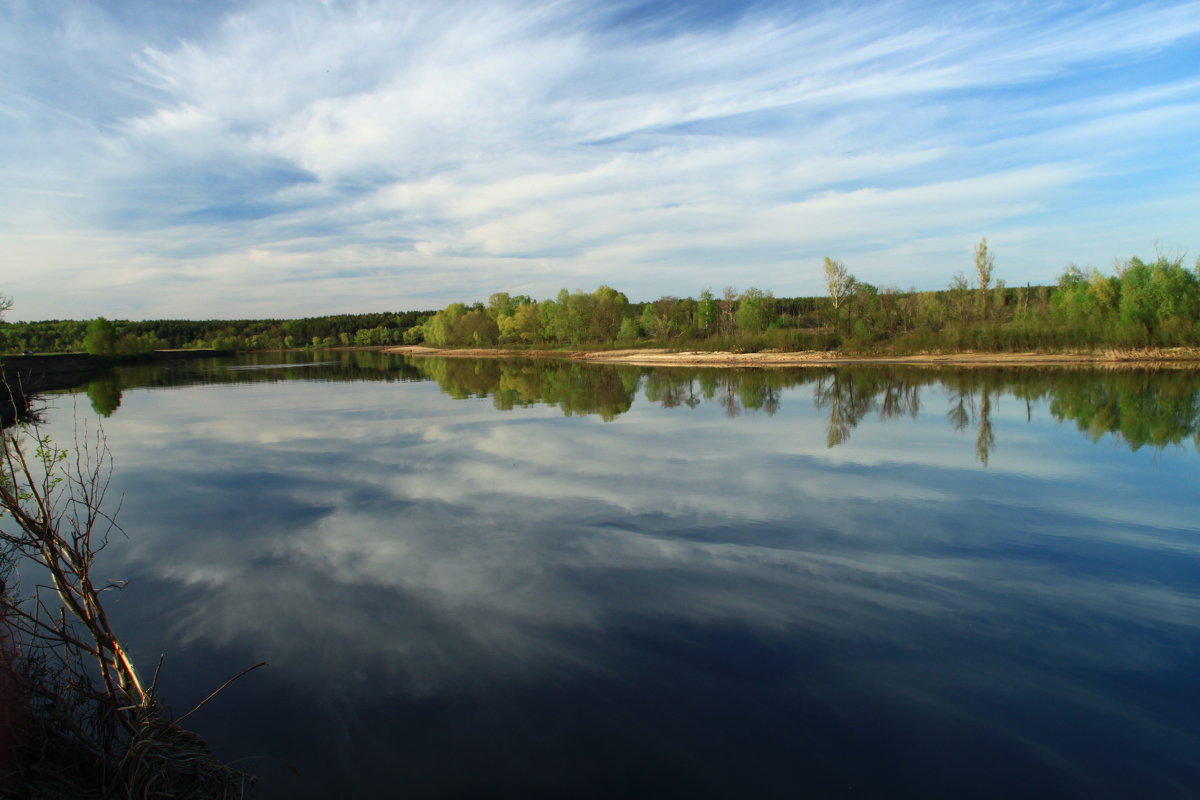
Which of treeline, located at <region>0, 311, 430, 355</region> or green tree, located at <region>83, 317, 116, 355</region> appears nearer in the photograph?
green tree, located at <region>83, 317, 116, 355</region>

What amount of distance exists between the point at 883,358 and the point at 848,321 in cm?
1731

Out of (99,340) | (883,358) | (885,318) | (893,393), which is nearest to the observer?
(893,393)

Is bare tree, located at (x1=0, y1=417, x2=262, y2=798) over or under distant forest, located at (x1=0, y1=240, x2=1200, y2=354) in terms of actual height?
under

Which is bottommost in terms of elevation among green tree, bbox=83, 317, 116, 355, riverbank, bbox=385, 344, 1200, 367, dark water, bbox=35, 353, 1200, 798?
dark water, bbox=35, 353, 1200, 798

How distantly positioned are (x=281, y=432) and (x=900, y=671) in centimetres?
1835

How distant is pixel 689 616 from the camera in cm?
650

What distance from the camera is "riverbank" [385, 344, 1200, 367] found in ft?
112

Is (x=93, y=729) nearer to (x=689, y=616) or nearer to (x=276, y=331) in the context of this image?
(x=689, y=616)

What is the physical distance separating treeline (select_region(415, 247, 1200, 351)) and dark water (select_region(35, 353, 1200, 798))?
90.7ft

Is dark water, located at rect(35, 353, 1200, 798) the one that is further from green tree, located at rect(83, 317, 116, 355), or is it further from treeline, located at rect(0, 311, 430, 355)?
treeline, located at rect(0, 311, 430, 355)

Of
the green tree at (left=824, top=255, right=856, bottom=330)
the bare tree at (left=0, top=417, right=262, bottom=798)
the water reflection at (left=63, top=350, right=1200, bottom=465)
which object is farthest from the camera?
the green tree at (left=824, top=255, right=856, bottom=330)

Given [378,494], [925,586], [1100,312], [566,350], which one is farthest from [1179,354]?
[566,350]

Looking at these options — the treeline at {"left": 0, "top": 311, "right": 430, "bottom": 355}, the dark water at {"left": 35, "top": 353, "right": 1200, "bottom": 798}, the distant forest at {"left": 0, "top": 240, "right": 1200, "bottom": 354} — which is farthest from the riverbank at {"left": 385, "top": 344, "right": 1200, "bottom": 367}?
the treeline at {"left": 0, "top": 311, "right": 430, "bottom": 355}

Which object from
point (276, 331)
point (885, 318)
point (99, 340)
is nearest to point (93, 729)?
point (885, 318)
